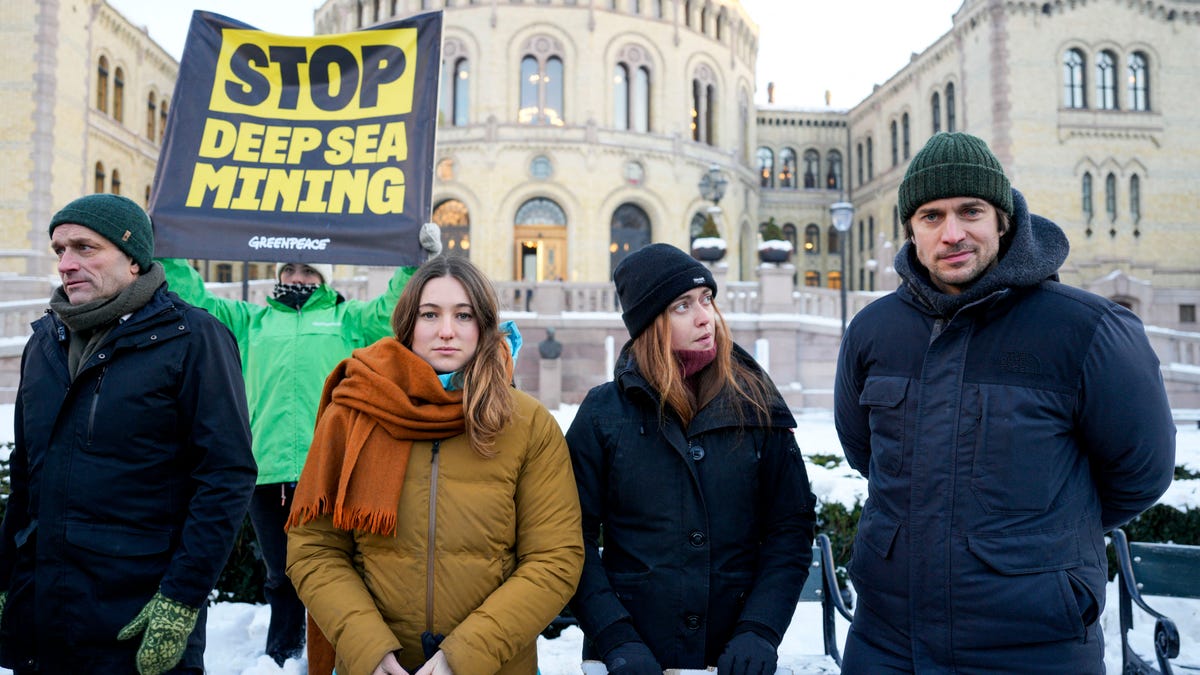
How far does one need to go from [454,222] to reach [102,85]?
1264 centimetres

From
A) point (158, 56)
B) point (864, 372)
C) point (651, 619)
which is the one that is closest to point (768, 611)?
point (651, 619)

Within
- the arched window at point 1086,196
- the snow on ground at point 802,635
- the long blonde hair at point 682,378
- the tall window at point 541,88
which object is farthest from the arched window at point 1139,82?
the long blonde hair at point 682,378

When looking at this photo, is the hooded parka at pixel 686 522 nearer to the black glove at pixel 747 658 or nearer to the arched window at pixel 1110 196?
the black glove at pixel 747 658

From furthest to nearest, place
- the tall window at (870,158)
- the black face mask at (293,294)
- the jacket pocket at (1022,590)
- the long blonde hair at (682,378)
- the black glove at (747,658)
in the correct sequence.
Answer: the tall window at (870,158) → the black face mask at (293,294) → the long blonde hair at (682,378) → the black glove at (747,658) → the jacket pocket at (1022,590)

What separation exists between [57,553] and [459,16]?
29433 millimetres

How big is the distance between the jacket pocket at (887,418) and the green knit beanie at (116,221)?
101 inches

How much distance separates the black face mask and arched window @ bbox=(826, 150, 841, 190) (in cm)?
3989

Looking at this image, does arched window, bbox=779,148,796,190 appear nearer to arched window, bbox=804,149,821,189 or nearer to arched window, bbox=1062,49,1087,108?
arched window, bbox=804,149,821,189

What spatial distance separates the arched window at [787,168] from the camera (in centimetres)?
4097

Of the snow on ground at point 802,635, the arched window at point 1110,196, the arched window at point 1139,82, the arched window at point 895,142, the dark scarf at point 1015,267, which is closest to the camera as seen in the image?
the dark scarf at point 1015,267

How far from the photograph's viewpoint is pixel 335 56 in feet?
16.9

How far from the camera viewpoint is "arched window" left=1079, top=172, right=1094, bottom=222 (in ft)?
89.8

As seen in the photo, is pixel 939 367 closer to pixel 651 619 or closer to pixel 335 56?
pixel 651 619

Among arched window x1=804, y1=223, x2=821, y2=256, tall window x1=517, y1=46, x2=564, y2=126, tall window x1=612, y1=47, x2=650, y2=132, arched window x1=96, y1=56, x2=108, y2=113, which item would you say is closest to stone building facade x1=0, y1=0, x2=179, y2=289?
arched window x1=96, y1=56, x2=108, y2=113
